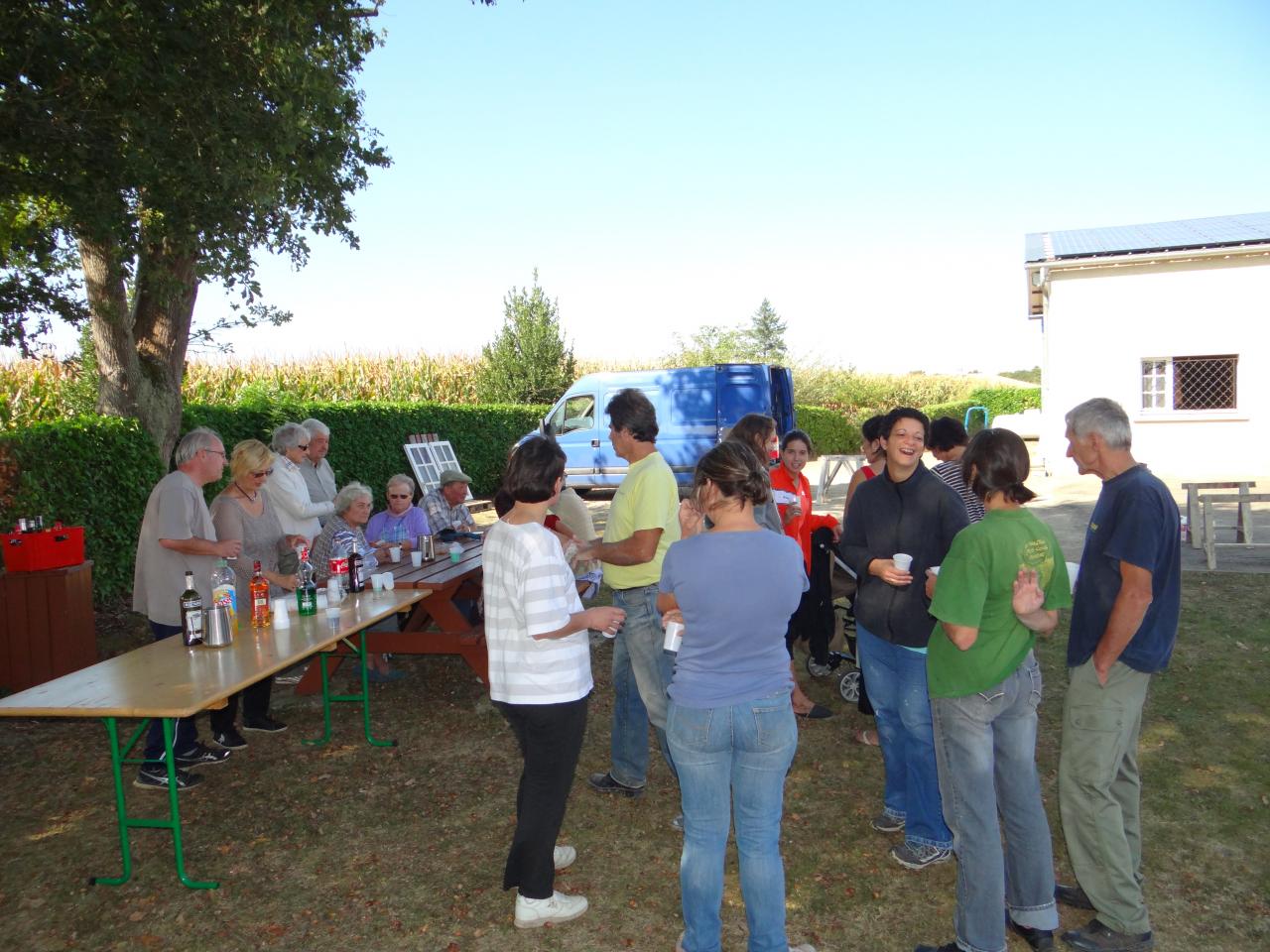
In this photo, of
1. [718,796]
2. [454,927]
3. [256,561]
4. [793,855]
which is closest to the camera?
[718,796]

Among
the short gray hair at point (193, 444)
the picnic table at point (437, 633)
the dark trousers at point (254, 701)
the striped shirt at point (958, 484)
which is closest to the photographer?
the short gray hair at point (193, 444)

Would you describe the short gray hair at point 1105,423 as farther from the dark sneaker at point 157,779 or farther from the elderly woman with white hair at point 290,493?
the elderly woman with white hair at point 290,493

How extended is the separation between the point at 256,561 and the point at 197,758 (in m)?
1.08

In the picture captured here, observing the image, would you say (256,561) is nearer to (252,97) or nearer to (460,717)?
(460,717)

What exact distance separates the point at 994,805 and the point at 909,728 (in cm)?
70

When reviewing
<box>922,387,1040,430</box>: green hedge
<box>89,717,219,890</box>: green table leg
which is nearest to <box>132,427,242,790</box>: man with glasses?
<box>89,717,219,890</box>: green table leg

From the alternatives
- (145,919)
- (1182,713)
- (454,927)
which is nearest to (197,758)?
(145,919)

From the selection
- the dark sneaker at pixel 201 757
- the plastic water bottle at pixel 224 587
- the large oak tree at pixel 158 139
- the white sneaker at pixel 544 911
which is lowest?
the white sneaker at pixel 544 911

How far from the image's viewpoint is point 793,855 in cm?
371

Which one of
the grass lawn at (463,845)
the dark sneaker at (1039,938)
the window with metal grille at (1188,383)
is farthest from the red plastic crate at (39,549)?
the window with metal grille at (1188,383)

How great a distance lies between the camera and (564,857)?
11.9 ft

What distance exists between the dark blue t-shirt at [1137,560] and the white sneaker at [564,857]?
2.11 m

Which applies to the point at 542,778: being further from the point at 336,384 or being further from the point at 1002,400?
the point at 1002,400

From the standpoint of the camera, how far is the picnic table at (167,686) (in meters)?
3.20
